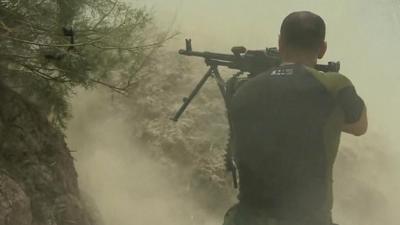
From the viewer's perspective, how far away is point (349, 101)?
189cm

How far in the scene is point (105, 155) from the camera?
666 cm

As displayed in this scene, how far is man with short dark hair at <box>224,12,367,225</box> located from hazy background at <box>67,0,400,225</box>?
Answer: 3862 mm

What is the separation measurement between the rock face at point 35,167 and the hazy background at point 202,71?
66.9 inches

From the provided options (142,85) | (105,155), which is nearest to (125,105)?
(142,85)

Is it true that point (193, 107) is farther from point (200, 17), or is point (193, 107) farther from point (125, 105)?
point (200, 17)

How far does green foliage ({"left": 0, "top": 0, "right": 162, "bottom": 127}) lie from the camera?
149 inches

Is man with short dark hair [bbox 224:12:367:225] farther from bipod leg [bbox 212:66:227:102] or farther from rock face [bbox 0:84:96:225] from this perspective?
rock face [bbox 0:84:96:225]

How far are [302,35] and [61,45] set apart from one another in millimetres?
2043

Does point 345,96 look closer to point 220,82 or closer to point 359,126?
point 359,126

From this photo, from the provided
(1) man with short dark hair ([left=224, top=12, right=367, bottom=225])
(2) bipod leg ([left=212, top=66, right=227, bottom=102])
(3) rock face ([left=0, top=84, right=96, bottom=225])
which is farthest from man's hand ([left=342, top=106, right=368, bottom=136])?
(3) rock face ([left=0, top=84, right=96, bottom=225])

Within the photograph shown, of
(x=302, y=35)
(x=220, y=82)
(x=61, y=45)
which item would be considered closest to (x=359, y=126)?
(x=302, y=35)

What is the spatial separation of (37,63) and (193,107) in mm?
3711

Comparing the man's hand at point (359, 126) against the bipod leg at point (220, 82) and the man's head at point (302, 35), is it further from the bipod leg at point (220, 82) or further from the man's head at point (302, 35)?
the bipod leg at point (220, 82)

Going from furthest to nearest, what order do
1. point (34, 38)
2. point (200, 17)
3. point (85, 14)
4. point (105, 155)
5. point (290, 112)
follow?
point (200, 17), point (105, 155), point (85, 14), point (34, 38), point (290, 112)
